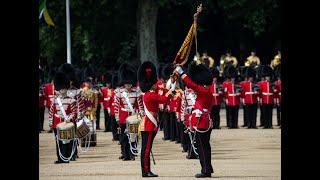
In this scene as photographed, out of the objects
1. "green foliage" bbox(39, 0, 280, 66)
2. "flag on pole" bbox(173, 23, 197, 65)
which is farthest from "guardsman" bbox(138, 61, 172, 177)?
"green foliage" bbox(39, 0, 280, 66)

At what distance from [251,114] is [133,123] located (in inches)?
465

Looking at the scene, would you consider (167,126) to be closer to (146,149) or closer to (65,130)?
(65,130)

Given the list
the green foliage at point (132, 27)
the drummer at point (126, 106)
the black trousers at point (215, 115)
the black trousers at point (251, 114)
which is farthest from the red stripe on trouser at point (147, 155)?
the green foliage at point (132, 27)

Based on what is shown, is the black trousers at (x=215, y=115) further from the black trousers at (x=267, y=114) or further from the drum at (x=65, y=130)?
the drum at (x=65, y=130)

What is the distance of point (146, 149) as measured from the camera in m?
19.6

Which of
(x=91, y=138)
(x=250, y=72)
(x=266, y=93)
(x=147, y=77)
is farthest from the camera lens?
(x=250, y=72)

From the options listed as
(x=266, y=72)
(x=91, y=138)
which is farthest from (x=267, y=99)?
(x=91, y=138)

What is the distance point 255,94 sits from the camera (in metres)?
33.9

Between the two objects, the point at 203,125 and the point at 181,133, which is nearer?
the point at 203,125

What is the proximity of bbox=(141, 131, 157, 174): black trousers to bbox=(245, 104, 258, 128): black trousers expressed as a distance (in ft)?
46.3

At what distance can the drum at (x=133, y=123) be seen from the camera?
73.3 ft

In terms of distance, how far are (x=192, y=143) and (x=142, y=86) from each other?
2535 mm
